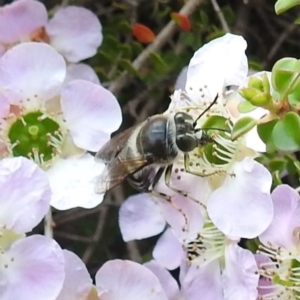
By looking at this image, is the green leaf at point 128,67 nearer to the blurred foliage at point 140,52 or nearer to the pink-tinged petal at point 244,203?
the blurred foliage at point 140,52

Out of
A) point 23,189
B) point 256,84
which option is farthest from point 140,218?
point 256,84

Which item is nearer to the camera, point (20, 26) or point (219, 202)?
point (219, 202)

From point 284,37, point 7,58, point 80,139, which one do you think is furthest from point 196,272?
point 284,37

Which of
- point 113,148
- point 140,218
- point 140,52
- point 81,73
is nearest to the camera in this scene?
point 113,148

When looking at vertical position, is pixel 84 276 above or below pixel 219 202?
below

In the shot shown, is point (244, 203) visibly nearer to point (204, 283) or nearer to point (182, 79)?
point (204, 283)

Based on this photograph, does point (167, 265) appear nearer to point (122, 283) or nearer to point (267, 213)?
point (122, 283)

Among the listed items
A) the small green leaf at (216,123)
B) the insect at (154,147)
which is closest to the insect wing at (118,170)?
the insect at (154,147)
